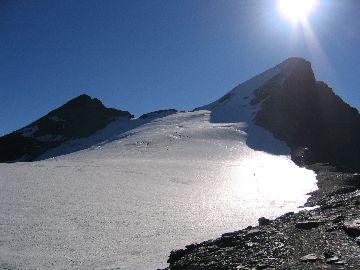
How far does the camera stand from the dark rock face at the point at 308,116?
219 ft

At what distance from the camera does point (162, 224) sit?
19219mm

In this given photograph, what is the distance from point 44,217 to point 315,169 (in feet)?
103

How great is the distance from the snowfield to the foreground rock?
193 cm

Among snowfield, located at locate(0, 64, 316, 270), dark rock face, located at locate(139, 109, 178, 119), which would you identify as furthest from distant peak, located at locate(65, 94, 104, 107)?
snowfield, located at locate(0, 64, 316, 270)

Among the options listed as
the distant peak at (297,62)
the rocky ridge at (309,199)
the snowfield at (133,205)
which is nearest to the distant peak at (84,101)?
the rocky ridge at (309,199)

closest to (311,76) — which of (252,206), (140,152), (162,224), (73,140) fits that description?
(140,152)

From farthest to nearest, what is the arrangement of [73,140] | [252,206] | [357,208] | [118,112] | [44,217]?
[118,112]
[73,140]
[252,206]
[44,217]
[357,208]

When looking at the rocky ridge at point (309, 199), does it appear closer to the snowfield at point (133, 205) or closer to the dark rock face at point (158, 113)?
the snowfield at point (133, 205)

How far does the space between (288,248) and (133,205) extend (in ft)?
42.5

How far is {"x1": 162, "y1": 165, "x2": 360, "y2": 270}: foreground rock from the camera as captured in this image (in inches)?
387

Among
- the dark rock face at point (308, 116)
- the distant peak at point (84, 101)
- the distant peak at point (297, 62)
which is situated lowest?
the dark rock face at point (308, 116)

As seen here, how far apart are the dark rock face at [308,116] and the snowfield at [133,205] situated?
16.1 m

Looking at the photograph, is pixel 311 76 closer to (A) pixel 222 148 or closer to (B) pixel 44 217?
(A) pixel 222 148

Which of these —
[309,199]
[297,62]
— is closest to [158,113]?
[297,62]
